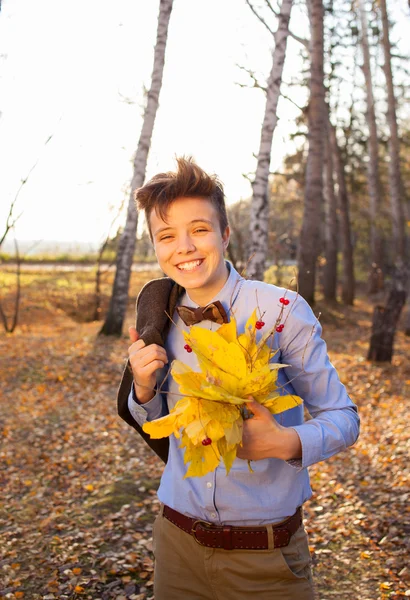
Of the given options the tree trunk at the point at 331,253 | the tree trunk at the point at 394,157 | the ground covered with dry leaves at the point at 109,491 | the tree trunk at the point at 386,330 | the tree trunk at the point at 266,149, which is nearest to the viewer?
the ground covered with dry leaves at the point at 109,491

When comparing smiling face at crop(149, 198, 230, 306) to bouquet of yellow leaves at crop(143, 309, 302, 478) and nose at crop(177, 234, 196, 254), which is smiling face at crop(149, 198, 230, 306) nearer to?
nose at crop(177, 234, 196, 254)

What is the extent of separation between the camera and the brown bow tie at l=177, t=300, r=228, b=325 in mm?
2287

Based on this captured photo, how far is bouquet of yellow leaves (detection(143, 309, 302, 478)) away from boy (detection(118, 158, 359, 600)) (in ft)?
0.92

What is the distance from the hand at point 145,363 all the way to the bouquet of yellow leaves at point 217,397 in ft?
1.09

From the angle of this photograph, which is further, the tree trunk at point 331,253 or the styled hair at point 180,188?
the tree trunk at point 331,253

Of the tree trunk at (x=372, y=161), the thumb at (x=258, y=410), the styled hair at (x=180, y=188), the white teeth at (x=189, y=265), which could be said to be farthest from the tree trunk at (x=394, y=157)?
the thumb at (x=258, y=410)

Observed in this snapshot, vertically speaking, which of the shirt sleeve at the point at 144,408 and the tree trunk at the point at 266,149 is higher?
the tree trunk at the point at 266,149

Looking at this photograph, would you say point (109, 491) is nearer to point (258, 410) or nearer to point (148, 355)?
point (148, 355)

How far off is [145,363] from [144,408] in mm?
244

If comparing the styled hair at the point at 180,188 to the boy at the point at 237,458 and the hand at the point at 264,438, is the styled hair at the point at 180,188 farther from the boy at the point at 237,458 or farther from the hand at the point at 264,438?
the hand at the point at 264,438

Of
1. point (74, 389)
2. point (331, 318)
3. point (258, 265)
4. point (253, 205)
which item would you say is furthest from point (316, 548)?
point (331, 318)

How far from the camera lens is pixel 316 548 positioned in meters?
5.00

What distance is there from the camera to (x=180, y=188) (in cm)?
232

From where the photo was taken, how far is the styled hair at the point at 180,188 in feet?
7.60
